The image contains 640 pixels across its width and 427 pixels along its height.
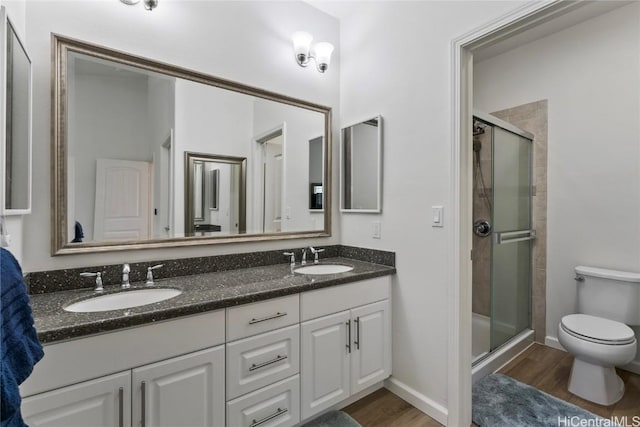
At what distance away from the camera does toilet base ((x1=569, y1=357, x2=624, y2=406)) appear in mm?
1835

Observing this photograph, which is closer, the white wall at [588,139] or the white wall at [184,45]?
the white wall at [184,45]

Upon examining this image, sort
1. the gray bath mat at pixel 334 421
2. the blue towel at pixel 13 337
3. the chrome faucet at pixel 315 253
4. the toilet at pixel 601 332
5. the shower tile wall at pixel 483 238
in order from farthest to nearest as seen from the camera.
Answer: the shower tile wall at pixel 483 238 → the chrome faucet at pixel 315 253 → the toilet at pixel 601 332 → the gray bath mat at pixel 334 421 → the blue towel at pixel 13 337

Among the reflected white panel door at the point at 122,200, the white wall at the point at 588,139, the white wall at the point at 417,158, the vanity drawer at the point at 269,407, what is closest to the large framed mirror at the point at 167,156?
the reflected white panel door at the point at 122,200

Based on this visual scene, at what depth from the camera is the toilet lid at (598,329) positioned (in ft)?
6.02

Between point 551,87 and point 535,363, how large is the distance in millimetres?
2199

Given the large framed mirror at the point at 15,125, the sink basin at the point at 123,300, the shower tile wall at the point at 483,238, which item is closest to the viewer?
the large framed mirror at the point at 15,125

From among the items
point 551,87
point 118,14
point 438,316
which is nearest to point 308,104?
point 118,14

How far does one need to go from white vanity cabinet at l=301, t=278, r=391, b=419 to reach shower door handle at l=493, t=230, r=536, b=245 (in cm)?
105

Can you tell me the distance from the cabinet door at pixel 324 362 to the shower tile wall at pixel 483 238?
1355mm

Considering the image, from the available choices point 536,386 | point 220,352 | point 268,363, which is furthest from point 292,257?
point 536,386

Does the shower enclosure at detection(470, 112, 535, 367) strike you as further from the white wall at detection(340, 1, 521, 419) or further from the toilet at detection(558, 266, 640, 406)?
the white wall at detection(340, 1, 521, 419)

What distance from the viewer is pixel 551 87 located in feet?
8.33

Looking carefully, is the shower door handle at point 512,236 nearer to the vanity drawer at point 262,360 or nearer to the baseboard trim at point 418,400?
the baseboard trim at point 418,400

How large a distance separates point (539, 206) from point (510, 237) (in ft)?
1.63
